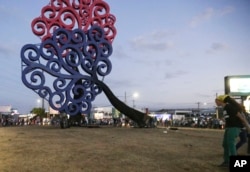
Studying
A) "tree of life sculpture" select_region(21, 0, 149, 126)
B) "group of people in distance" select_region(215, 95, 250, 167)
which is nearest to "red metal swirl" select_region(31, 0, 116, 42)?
"tree of life sculpture" select_region(21, 0, 149, 126)

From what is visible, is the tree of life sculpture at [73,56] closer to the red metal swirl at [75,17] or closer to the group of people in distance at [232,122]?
the red metal swirl at [75,17]

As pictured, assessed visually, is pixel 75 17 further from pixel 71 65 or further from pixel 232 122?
pixel 232 122

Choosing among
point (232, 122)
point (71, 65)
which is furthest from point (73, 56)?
point (232, 122)

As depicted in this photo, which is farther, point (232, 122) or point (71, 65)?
point (71, 65)

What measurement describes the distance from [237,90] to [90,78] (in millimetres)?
16300

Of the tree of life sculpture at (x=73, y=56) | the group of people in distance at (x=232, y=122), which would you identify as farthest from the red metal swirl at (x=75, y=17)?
the group of people in distance at (x=232, y=122)

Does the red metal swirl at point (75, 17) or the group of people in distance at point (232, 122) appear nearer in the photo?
the group of people in distance at point (232, 122)

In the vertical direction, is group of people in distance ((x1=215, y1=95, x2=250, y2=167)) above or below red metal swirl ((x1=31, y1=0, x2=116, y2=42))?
below

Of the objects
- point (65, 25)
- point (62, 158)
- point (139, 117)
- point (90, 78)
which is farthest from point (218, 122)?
point (62, 158)

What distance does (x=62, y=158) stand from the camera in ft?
34.9

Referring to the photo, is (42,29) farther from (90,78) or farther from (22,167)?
(22,167)

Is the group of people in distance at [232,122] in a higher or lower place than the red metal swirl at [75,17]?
lower

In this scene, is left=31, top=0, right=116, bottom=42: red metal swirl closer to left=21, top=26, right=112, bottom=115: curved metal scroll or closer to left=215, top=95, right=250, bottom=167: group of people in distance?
left=21, top=26, right=112, bottom=115: curved metal scroll

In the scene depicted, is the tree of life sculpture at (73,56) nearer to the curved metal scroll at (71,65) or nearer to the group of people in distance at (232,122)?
the curved metal scroll at (71,65)
